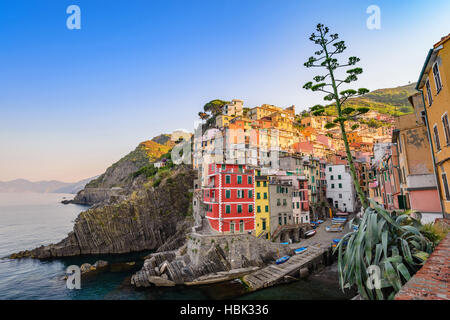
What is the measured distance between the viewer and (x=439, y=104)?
42.4 ft

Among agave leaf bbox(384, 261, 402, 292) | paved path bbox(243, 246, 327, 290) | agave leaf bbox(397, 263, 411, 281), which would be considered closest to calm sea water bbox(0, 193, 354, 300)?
paved path bbox(243, 246, 327, 290)

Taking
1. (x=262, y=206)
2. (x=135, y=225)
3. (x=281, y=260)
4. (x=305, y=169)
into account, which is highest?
(x=305, y=169)

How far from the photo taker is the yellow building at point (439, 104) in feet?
38.1

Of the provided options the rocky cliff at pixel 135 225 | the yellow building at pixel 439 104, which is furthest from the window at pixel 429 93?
the rocky cliff at pixel 135 225

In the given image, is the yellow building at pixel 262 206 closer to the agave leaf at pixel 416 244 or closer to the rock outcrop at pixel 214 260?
the rock outcrop at pixel 214 260

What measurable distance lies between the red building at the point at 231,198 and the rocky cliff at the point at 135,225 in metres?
17.0

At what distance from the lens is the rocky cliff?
168 ft

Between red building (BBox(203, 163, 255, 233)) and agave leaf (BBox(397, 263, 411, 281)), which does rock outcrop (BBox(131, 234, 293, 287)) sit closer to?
red building (BBox(203, 163, 255, 233))

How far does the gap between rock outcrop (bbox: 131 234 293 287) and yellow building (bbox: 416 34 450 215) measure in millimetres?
24496


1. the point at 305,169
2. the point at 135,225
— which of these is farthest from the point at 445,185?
the point at 135,225

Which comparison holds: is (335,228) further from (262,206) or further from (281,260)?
(281,260)

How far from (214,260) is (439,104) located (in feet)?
96.6

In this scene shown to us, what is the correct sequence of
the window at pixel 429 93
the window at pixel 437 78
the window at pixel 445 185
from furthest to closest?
the window at pixel 429 93, the window at pixel 445 185, the window at pixel 437 78
